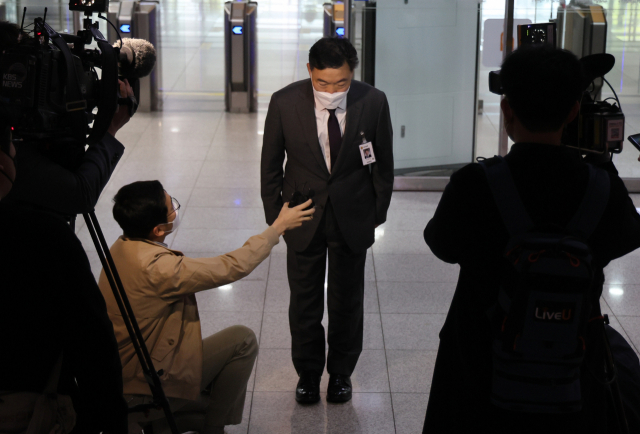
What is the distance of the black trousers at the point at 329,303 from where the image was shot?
3.03m

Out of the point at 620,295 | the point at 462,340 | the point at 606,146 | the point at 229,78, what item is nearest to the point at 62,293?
the point at 462,340

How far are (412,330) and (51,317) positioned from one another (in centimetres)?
260

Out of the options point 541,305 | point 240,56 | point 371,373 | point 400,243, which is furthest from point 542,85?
point 240,56

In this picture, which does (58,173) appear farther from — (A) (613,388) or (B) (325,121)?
(A) (613,388)

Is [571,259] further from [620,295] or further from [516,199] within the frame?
[620,295]

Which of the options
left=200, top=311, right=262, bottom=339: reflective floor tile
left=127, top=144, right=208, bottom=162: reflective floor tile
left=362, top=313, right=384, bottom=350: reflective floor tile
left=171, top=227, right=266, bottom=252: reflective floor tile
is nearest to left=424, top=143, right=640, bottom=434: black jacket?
left=362, top=313, right=384, bottom=350: reflective floor tile

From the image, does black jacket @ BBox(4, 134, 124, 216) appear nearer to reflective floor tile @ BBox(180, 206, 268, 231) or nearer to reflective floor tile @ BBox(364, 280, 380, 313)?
reflective floor tile @ BBox(364, 280, 380, 313)

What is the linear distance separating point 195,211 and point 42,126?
148 inches

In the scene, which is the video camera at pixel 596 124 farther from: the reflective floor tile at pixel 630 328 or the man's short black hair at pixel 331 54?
the reflective floor tile at pixel 630 328

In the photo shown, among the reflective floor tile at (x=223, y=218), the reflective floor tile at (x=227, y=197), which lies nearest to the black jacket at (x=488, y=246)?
the reflective floor tile at (x=223, y=218)

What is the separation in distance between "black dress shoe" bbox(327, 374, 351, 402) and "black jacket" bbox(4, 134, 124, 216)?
150 centimetres

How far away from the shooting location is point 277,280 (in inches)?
172

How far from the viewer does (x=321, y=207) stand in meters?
2.94

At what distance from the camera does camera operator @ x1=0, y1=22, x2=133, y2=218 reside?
1.96 meters
